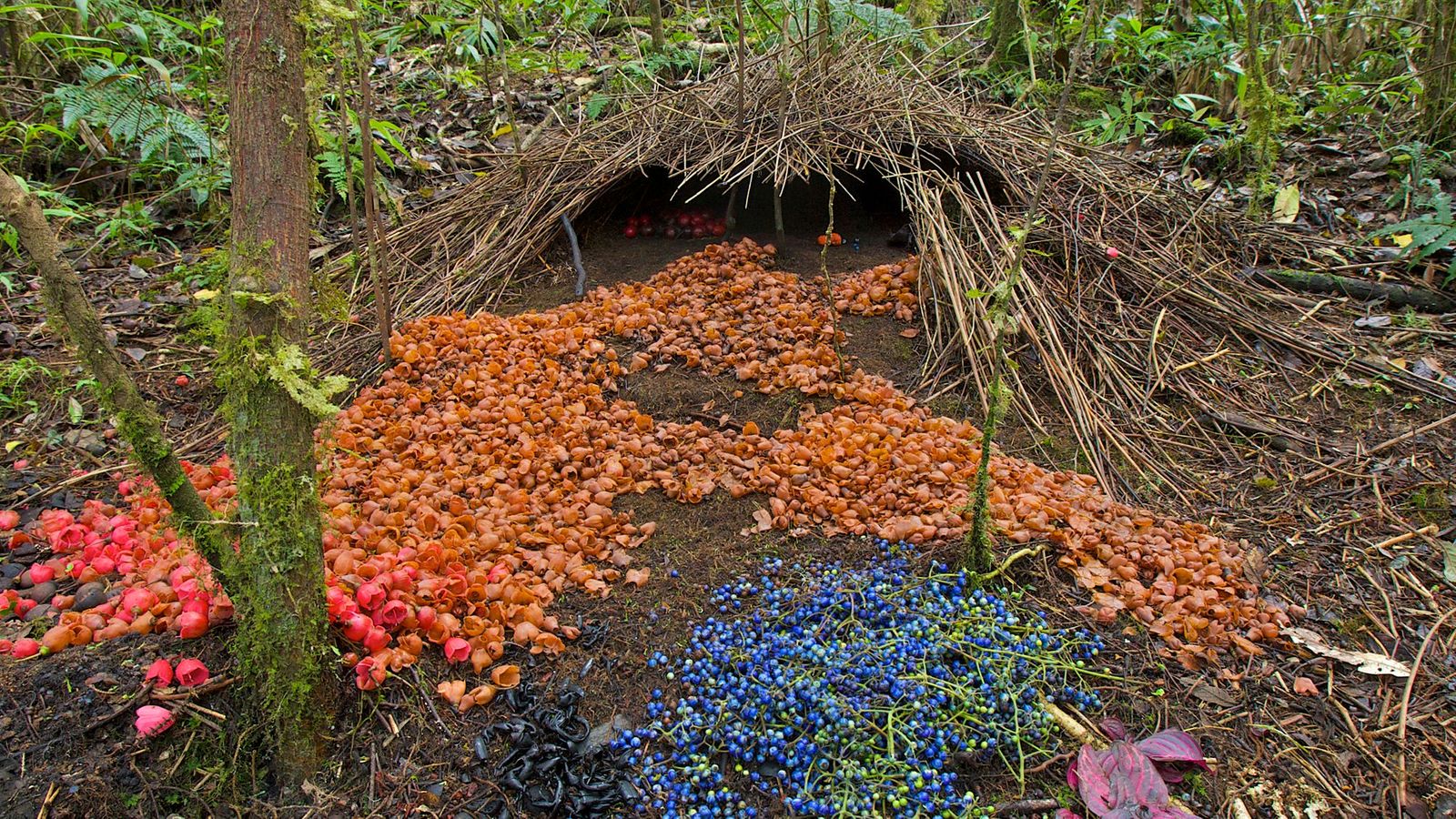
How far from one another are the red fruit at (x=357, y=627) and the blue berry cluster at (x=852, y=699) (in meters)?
0.66

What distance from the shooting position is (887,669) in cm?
204

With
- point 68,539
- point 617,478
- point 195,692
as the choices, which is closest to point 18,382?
point 68,539

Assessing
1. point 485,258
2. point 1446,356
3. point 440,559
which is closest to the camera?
point 440,559

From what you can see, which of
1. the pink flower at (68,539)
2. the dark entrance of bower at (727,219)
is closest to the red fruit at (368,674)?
the pink flower at (68,539)

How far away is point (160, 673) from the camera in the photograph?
1.92m

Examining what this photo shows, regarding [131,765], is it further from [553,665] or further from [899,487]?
[899,487]

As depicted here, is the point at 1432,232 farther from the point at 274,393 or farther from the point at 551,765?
the point at 274,393

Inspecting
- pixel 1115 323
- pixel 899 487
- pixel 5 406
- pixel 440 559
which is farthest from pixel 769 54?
pixel 5 406

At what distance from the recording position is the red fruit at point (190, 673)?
1.91 meters

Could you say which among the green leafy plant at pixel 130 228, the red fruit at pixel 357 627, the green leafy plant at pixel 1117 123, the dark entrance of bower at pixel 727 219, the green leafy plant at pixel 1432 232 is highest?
the green leafy plant at pixel 1117 123

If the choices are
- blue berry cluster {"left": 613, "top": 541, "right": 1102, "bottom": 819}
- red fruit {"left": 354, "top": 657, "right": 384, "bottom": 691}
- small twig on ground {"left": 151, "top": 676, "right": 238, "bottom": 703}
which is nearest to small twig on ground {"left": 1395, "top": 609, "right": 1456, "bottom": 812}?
blue berry cluster {"left": 613, "top": 541, "right": 1102, "bottom": 819}

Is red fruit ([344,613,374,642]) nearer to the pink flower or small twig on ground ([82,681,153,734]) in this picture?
small twig on ground ([82,681,153,734])

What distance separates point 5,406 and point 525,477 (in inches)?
84.7

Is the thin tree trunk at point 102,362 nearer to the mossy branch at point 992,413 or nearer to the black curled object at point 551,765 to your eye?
the black curled object at point 551,765
